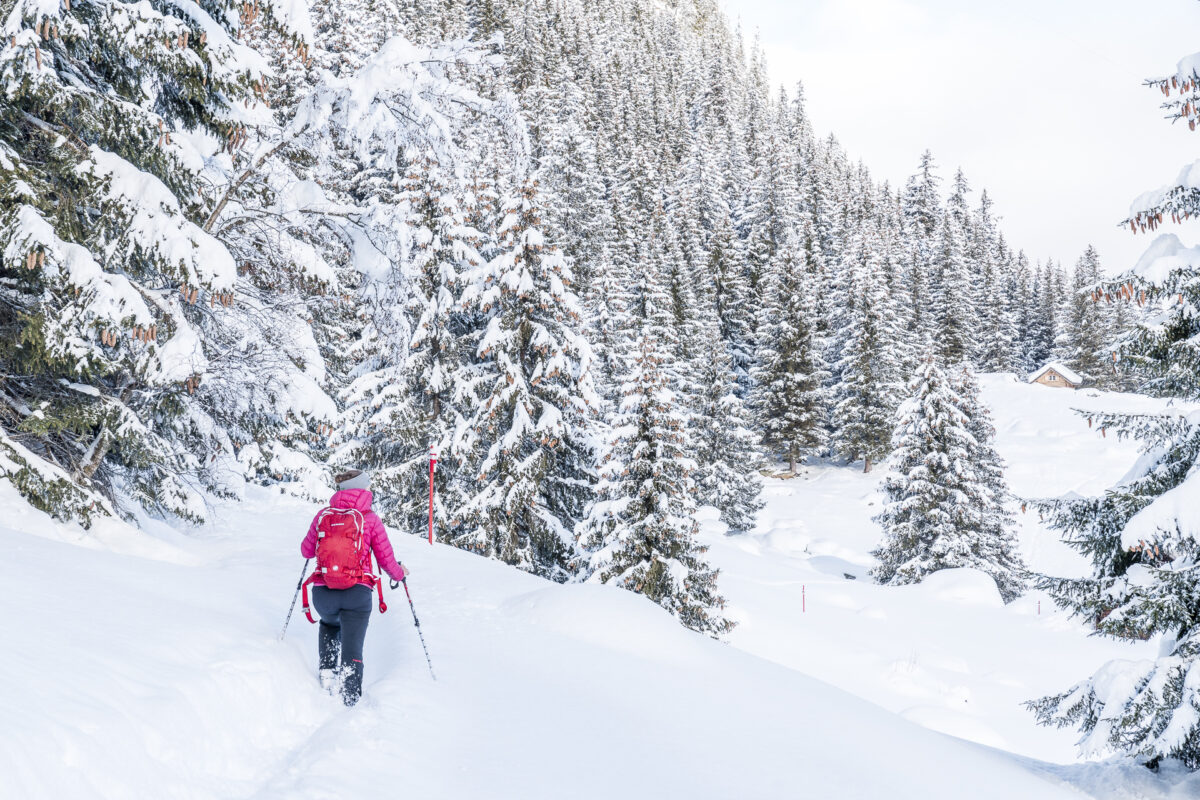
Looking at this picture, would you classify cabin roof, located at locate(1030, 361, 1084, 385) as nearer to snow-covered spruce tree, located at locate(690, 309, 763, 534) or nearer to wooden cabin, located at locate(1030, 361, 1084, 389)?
wooden cabin, located at locate(1030, 361, 1084, 389)

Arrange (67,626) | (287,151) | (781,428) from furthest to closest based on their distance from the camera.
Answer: (781,428) < (287,151) < (67,626)

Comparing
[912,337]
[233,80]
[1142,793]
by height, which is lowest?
[1142,793]

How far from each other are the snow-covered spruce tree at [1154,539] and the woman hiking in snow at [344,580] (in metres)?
6.37

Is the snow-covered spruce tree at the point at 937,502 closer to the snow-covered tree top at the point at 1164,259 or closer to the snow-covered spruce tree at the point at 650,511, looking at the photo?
the snow-covered spruce tree at the point at 650,511

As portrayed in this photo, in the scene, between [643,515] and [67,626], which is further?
[643,515]

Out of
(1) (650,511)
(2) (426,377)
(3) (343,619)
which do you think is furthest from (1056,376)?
(3) (343,619)

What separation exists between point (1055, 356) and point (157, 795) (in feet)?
288

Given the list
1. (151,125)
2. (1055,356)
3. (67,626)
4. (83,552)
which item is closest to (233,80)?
(151,125)

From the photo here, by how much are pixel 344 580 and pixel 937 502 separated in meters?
28.6

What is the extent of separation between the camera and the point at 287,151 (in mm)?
8594

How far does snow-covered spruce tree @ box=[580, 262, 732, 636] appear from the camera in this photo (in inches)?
634

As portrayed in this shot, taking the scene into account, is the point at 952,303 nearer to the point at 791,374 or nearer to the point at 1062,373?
the point at 1062,373

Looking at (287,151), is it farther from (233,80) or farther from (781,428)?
(781,428)

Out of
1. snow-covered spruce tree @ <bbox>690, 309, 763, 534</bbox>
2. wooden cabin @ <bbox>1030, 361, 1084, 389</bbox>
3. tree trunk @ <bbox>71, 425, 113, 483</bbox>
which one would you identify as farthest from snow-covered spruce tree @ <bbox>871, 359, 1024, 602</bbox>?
wooden cabin @ <bbox>1030, 361, 1084, 389</bbox>
